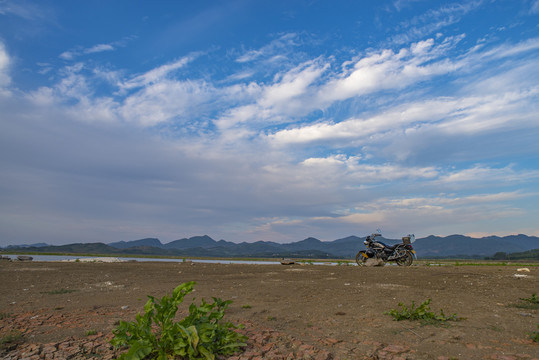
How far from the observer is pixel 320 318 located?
6.29m

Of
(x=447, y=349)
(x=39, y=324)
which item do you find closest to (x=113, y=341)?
(x=39, y=324)

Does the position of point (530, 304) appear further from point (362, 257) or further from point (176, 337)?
point (362, 257)

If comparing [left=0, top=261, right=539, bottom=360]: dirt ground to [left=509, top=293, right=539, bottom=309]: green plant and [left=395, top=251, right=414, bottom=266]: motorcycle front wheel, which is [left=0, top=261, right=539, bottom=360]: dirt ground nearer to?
[left=509, top=293, right=539, bottom=309]: green plant

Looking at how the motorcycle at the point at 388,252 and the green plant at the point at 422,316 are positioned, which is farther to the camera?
the motorcycle at the point at 388,252

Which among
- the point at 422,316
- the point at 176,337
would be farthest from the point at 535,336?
the point at 176,337

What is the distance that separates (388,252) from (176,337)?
61.7ft

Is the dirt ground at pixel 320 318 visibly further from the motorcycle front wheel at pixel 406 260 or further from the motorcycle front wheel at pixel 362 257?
the motorcycle front wheel at pixel 362 257

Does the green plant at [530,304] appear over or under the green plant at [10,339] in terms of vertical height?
over

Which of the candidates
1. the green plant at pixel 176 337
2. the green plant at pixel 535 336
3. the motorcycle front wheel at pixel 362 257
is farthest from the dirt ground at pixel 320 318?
the motorcycle front wheel at pixel 362 257

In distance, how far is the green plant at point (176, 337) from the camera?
3.98 metres

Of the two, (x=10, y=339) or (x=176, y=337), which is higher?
(x=176, y=337)

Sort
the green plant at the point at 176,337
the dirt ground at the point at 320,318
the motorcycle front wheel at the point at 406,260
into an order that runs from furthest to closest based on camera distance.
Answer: the motorcycle front wheel at the point at 406,260, the dirt ground at the point at 320,318, the green plant at the point at 176,337

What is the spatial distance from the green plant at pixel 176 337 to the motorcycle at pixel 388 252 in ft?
59.1

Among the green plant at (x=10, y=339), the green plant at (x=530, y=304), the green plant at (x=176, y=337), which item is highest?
the green plant at (x=176, y=337)
